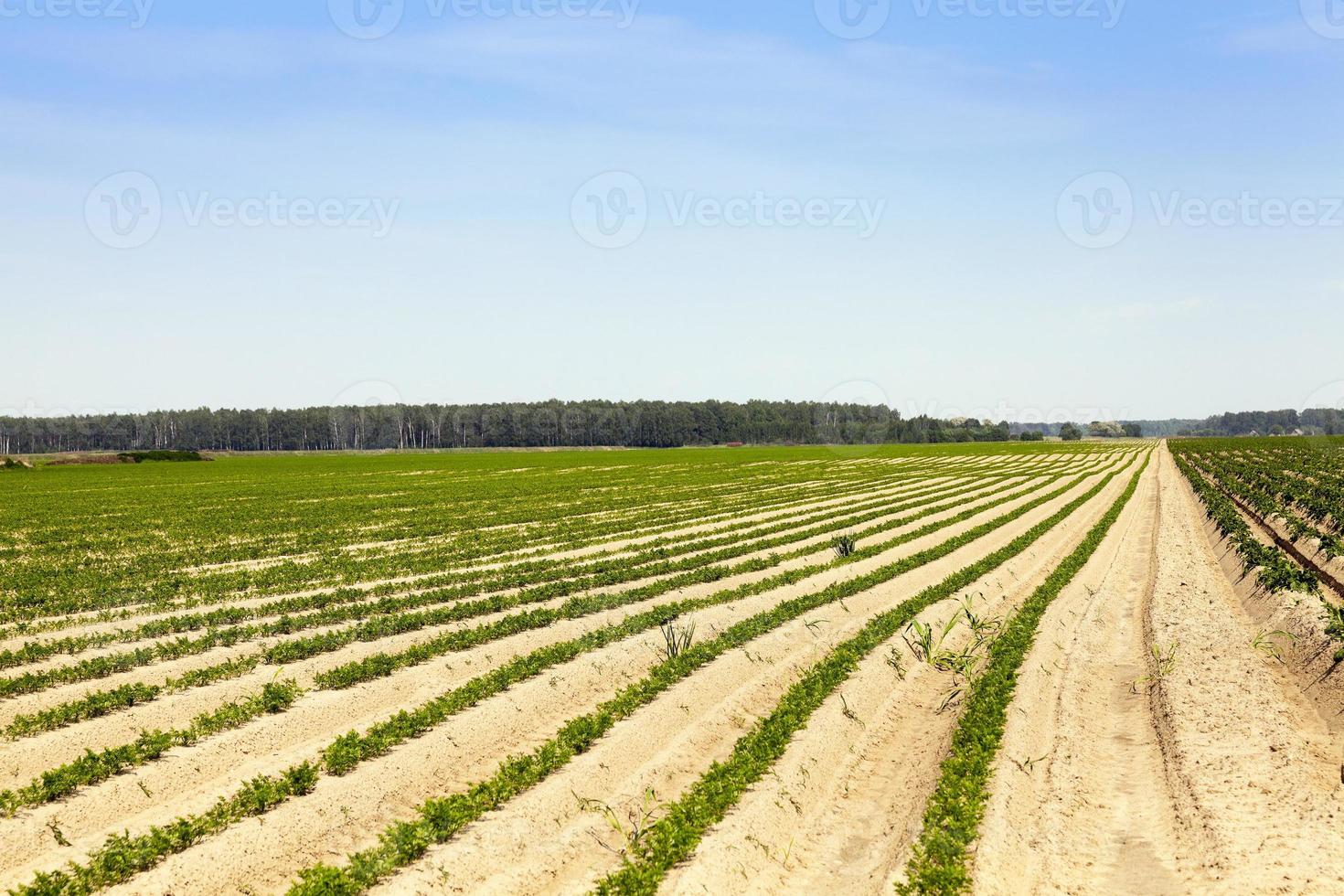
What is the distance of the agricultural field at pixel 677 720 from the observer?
7.10 meters

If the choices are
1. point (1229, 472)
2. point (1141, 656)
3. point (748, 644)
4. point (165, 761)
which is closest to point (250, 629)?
point (165, 761)

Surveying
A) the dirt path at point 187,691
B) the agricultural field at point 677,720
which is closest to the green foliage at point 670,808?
the agricultural field at point 677,720

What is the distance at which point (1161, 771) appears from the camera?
902 cm

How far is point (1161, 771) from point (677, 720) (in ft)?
17.4

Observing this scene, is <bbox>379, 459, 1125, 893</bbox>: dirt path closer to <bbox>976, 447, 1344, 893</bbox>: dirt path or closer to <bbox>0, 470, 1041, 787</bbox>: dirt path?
<bbox>976, 447, 1344, 893</bbox>: dirt path

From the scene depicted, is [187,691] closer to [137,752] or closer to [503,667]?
[137,752]

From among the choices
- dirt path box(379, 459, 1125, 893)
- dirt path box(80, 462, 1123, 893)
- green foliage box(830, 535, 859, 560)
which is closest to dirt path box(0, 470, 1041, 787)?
dirt path box(80, 462, 1123, 893)

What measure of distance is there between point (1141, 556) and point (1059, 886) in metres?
18.8

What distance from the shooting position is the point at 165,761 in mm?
9078

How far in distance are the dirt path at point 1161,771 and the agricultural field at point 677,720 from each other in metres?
0.04

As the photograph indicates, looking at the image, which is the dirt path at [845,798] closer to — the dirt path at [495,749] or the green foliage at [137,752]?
the dirt path at [495,749]

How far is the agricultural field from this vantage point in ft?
23.3

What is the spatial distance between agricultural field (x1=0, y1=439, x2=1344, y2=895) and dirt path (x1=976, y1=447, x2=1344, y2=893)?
0.04 m

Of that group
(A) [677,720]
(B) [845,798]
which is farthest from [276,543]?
(B) [845,798]
